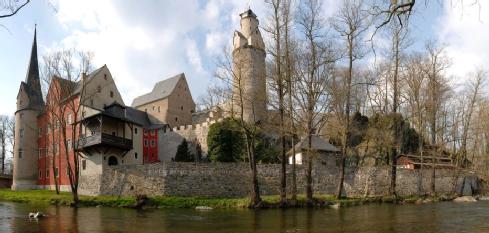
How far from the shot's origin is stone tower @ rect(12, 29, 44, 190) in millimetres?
47531

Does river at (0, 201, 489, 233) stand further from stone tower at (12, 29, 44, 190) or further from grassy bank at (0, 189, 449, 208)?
stone tower at (12, 29, 44, 190)

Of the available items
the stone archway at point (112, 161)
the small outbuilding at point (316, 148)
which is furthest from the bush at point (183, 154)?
the small outbuilding at point (316, 148)

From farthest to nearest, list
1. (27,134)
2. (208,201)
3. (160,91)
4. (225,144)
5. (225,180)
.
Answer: (160,91) < (27,134) < (225,144) < (225,180) < (208,201)

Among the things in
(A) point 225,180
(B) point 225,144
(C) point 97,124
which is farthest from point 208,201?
(C) point 97,124

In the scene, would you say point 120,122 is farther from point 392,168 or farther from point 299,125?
point 392,168

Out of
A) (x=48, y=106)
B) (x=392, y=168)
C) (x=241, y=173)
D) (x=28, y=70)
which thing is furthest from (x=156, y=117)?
(x=392, y=168)

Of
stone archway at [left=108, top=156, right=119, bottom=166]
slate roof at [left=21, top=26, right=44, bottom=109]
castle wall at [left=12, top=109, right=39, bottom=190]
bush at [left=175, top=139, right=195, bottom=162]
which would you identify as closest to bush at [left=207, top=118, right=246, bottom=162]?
bush at [left=175, top=139, right=195, bottom=162]

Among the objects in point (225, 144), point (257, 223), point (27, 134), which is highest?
point (27, 134)

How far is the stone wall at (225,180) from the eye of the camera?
102 feet

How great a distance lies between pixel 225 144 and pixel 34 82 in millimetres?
22011

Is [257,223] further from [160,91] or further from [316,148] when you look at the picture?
[160,91]

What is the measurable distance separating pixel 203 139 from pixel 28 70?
20209 mm

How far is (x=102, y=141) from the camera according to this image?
36.2 m

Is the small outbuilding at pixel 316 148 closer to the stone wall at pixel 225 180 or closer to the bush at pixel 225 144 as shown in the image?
the stone wall at pixel 225 180
